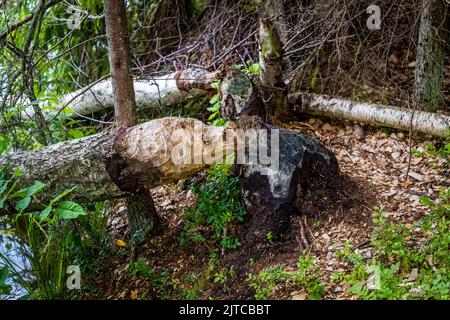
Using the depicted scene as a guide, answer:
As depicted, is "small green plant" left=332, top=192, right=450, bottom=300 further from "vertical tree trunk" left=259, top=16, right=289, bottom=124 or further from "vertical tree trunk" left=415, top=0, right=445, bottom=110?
"vertical tree trunk" left=259, top=16, right=289, bottom=124

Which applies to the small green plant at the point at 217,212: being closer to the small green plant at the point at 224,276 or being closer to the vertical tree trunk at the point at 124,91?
the small green plant at the point at 224,276

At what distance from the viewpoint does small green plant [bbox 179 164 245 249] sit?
3.63 meters

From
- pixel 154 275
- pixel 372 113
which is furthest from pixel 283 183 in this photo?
pixel 372 113

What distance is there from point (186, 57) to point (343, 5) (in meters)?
1.77

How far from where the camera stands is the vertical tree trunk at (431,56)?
4168 mm

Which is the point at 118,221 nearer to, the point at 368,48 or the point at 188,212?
the point at 188,212

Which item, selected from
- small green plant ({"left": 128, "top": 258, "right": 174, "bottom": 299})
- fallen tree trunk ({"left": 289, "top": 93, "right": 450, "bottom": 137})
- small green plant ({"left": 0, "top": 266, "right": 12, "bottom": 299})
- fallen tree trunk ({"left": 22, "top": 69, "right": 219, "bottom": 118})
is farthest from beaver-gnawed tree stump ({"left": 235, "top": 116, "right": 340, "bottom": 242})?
small green plant ({"left": 0, "top": 266, "right": 12, "bottom": 299})

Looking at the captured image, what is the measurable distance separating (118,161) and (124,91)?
0.60 metres

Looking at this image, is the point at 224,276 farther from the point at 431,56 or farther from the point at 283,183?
the point at 431,56

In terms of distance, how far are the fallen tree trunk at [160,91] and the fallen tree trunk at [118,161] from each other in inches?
49.0

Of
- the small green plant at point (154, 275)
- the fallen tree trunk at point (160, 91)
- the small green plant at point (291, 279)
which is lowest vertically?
the small green plant at point (154, 275)

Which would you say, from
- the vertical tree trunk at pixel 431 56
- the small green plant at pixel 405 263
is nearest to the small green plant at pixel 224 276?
the small green plant at pixel 405 263

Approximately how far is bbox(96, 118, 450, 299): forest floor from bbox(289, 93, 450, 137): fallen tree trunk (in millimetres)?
240

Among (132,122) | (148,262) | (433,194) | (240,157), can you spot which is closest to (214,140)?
(240,157)
